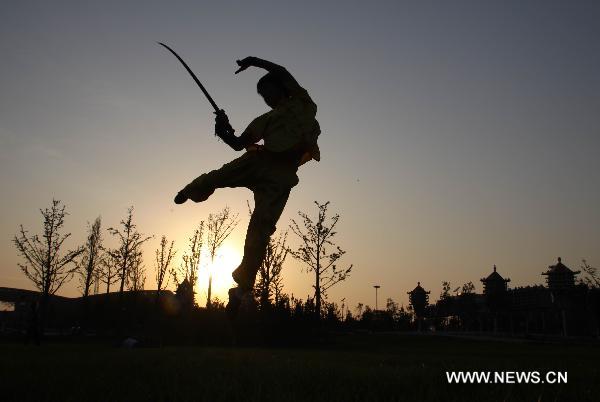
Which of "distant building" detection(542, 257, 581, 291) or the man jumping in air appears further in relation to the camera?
"distant building" detection(542, 257, 581, 291)

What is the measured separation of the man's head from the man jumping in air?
0.13 metres

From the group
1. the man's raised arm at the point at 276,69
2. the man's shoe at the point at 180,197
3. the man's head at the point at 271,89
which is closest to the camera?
the man's shoe at the point at 180,197

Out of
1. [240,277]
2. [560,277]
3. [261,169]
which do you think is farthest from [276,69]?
[560,277]

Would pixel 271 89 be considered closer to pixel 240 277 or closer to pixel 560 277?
pixel 240 277

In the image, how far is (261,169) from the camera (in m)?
5.34

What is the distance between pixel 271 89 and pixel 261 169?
3.40ft

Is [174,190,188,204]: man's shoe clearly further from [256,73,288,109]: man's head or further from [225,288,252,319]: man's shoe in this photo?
[256,73,288,109]: man's head

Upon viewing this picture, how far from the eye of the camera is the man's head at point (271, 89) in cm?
574

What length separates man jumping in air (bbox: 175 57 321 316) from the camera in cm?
528

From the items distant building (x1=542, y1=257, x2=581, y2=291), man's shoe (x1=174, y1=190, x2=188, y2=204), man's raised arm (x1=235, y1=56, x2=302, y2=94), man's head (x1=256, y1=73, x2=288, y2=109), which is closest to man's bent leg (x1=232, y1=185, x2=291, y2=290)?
man's shoe (x1=174, y1=190, x2=188, y2=204)

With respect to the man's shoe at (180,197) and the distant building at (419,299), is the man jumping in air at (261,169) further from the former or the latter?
the distant building at (419,299)

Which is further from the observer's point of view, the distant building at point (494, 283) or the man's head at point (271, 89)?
the distant building at point (494, 283)

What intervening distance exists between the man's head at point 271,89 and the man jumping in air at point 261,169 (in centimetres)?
13

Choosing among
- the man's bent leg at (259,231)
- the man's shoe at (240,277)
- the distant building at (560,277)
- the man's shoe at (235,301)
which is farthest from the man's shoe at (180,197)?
the distant building at (560,277)
